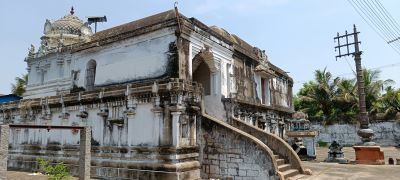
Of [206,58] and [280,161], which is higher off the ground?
[206,58]

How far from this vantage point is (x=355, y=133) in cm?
3103

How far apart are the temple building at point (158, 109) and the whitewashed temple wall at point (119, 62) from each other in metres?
0.04

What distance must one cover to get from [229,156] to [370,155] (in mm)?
9073

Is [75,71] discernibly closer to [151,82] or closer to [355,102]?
[151,82]

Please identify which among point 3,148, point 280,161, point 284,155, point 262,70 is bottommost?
point 280,161

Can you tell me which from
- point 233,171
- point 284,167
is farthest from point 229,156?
point 284,167

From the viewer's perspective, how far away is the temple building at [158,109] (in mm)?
→ 10633

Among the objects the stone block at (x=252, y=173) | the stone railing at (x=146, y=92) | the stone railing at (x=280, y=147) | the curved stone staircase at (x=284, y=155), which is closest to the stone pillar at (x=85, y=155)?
the stone railing at (x=146, y=92)

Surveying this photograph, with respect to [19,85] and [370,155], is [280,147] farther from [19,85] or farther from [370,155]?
[19,85]

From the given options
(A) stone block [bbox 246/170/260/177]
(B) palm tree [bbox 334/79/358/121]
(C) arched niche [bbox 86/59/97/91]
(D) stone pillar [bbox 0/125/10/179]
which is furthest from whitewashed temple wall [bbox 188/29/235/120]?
(B) palm tree [bbox 334/79/358/121]

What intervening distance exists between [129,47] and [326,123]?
25.7 meters

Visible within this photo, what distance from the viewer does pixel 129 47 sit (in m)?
12.9

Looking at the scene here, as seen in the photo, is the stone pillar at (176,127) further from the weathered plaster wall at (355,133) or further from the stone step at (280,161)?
the weathered plaster wall at (355,133)

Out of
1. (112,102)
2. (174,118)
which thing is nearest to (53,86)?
(112,102)
